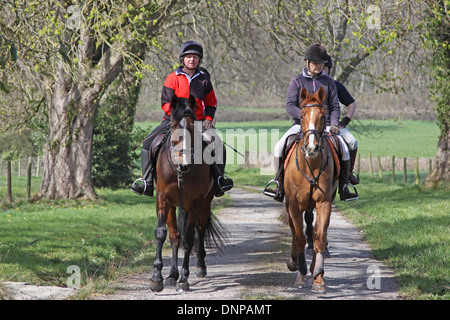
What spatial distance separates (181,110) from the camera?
25.0 ft

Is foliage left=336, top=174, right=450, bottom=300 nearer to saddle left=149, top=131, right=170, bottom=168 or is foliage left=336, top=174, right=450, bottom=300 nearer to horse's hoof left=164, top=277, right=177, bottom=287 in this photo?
horse's hoof left=164, top=277, right=177, bottom=287

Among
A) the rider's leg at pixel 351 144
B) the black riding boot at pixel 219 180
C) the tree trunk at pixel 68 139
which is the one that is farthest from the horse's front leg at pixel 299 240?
the tree trunk at pixel 68 139

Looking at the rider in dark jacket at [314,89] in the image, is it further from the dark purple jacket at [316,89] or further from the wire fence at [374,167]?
the wire fence at [374,167]

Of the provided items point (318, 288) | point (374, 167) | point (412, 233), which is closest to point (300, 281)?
point (318, 288)

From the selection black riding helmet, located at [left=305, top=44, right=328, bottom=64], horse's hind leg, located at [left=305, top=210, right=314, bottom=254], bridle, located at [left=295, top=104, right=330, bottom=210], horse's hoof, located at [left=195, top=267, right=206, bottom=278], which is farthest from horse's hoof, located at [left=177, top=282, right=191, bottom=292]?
black riding helmet, located at [left=305, top=44, right=328, bottom=64]

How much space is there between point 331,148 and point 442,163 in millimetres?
14047

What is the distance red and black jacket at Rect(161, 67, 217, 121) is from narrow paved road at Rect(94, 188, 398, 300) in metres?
2.25

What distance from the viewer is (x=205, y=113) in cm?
854

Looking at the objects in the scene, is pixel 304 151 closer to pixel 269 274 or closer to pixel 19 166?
pixel 269 274

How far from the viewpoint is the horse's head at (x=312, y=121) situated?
725 centimetres

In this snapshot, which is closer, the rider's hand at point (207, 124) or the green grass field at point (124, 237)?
the green grass field at point (124, 237)

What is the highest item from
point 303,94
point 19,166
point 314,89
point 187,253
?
point 314,89

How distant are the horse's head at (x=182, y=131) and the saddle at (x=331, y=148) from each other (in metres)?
1.45
